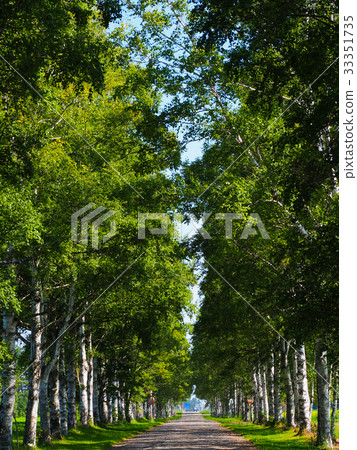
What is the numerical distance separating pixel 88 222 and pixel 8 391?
6.14 m

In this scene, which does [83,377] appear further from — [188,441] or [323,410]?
[323,410]

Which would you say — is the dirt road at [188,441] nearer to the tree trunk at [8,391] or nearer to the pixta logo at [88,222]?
the tree trunk at [8,391]

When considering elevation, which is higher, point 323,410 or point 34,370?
point 34,370

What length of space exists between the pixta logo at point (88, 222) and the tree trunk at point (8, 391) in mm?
3586

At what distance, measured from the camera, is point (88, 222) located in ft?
57.8

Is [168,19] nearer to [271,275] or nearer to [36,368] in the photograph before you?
[271,275]

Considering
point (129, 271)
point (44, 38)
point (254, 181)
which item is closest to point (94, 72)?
point (44, 38)

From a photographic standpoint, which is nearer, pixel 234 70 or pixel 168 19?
pixel 234 70

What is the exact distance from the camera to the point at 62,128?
1897 cm

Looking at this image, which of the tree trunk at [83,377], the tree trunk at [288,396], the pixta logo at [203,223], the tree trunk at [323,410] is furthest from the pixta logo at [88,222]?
the tree trunk at [288,396]

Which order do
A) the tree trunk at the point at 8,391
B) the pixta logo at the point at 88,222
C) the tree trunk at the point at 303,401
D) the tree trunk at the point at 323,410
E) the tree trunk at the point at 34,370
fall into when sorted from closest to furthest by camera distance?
the tree trunk at the point at 8,391, the pixta logo at the point at 88,222, the tree trunk at the point at 323,410, the tree trunk at the point at 34,370, the tree trunk at the point at 303,401

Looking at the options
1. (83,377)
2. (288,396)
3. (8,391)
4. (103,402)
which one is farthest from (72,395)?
(8,391)

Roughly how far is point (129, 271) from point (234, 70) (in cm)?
1103

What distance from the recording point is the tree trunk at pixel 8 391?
16312mm
